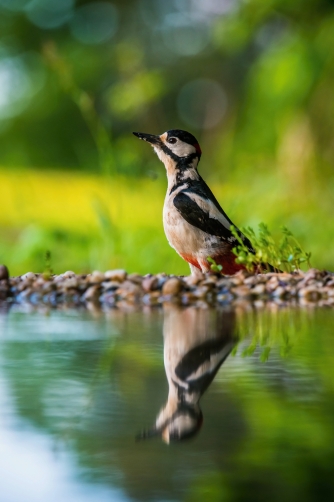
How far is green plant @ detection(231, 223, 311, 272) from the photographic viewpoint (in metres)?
3.63

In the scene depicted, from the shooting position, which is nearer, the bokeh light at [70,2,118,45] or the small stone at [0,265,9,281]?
the small stone at [0,265,9,281]

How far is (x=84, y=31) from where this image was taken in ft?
36.2

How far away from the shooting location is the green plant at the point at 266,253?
3.63m

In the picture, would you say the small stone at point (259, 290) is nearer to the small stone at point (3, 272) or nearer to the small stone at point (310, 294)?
the small stone at point (310, 294)

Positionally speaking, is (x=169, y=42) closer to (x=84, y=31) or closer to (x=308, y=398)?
(x=84, y=31)

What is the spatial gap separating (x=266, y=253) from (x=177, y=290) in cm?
47

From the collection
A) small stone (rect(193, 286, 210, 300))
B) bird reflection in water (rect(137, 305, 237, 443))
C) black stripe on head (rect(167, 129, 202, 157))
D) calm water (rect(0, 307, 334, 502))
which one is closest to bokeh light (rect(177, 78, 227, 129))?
black stripe on head (rect(167, 129, 202, 157))

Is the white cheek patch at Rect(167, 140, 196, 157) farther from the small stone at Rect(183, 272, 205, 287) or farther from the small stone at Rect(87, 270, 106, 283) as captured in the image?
the small stone at Rect(87, 270, 106, 283)

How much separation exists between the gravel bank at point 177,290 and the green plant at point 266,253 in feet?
0.23

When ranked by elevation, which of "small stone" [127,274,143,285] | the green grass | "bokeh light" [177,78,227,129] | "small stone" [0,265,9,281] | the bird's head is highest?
"bokeh light" [177,78,227,129]

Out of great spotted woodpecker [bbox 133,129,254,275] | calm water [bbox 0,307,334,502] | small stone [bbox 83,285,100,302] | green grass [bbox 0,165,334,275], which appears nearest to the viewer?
calm water [bbox 0,307,334,502]

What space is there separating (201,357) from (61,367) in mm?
340

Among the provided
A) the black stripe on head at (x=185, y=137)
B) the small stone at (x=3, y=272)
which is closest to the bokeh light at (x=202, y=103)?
the small stone at (x=3, y=272)

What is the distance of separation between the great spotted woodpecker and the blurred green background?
6.09 ft
